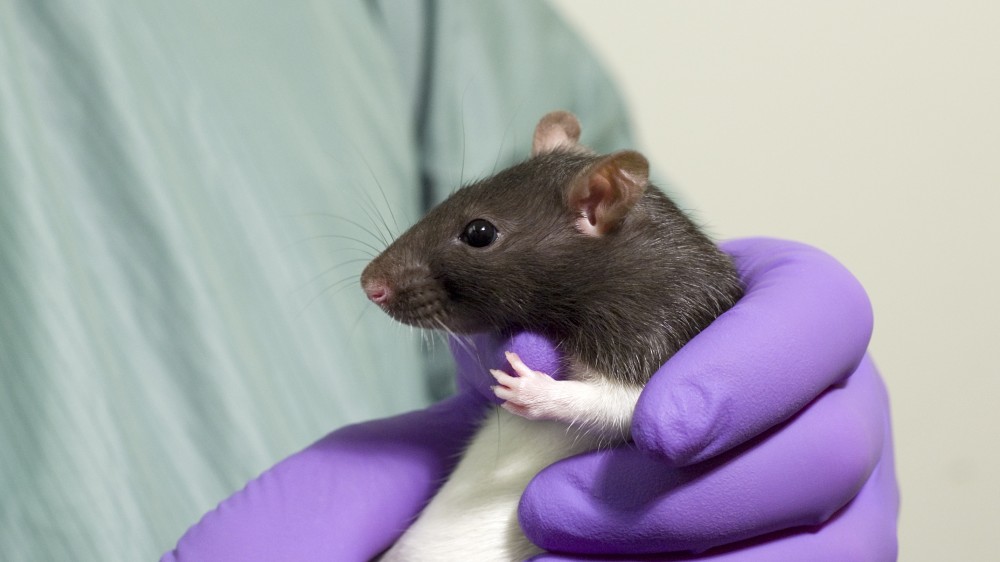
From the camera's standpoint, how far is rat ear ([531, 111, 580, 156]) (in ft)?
5.41

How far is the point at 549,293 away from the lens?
4.48 ft

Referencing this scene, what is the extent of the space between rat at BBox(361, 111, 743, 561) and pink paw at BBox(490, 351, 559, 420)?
0.07 feet

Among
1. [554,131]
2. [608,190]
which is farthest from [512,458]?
[554,131]

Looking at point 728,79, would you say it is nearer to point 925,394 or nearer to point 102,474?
point 925,394

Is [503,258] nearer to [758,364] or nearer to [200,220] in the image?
[758,364]

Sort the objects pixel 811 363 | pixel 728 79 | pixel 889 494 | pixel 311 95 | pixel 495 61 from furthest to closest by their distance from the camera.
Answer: pixel 728 79, pixel 495 61, pixel 311 95, pixel 889 494, pixel 811 363

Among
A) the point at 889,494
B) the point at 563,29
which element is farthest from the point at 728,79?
the point at 889,494

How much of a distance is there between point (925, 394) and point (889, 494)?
180cm

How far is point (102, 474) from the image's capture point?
1.61 m

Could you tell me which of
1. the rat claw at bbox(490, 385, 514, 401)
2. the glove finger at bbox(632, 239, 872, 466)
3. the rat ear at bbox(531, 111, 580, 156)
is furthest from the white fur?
the rat ear at bbox(531, 111, 580, 156)

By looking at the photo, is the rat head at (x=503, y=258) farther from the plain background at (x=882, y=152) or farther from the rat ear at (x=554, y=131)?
the plain background at (x=882, y=152)

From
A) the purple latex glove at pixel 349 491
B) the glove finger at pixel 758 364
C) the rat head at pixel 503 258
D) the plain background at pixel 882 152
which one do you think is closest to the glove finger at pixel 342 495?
the purple latex glove at pixel 349 491

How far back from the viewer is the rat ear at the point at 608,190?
4.11ft

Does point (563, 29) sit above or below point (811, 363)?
above
